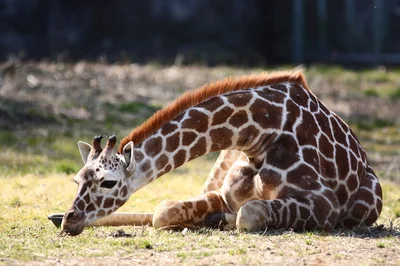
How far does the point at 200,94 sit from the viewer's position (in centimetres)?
810

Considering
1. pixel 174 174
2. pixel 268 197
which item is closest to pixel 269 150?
pixel 268 197

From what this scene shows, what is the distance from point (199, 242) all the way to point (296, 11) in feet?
52.4

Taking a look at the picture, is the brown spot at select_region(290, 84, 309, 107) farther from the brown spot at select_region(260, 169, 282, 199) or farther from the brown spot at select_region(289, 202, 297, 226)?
the brown spot at select_region(289, 202, 297, 226)

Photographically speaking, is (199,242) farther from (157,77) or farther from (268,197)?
(157,77)

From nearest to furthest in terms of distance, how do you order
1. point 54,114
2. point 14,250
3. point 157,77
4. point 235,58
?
point 14,250, point 54,114, point 157,77, point 235,58

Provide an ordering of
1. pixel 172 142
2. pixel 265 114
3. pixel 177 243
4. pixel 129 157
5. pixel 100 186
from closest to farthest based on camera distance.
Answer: pixel 177 243 < pixel 100 186 < pixel 129 157 < pixel 172 142 < pixel 265 114

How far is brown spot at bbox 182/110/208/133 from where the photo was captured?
7.91m

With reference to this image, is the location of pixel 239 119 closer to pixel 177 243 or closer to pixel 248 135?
pixel 248 135

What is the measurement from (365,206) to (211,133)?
1640mm

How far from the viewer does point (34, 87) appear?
54.9 feet

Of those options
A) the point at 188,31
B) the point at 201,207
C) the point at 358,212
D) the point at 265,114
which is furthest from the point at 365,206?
the point at 188,31

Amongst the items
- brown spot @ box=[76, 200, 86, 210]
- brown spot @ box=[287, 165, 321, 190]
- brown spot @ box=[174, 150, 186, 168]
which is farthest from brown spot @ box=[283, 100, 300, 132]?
brown spot @ box=[76, 200, 86, 210]

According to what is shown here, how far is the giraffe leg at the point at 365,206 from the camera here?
8.42m

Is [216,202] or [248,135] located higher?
[248,135]
